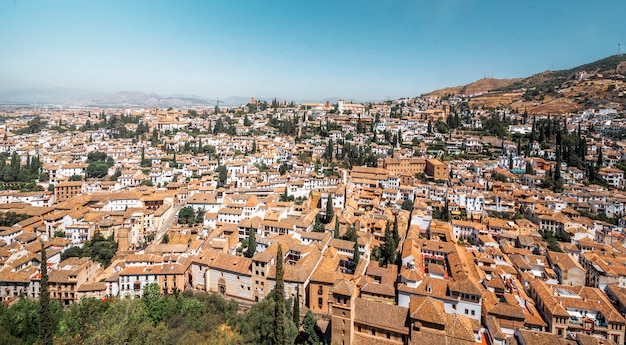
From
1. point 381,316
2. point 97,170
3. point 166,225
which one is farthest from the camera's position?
point 97,170

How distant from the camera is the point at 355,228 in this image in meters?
25.1

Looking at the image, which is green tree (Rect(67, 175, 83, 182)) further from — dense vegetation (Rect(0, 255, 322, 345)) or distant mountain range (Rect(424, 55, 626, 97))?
distant mountain range (Rect(424, 55, 626, 97))

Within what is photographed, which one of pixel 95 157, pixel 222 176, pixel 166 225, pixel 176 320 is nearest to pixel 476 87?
pixel 222 176

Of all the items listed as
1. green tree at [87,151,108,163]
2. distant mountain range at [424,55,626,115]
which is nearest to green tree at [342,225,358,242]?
green tree at [87,151,108,163]

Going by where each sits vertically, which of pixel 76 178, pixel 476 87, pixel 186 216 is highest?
pixel 476 87

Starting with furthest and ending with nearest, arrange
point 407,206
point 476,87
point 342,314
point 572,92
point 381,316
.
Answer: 1. point 476,87
2. point 572,92
3. point 407,206
4. point 381,316
5. point 342,314

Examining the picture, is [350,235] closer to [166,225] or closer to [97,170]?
[166,225]

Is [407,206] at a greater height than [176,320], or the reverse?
[407,206]

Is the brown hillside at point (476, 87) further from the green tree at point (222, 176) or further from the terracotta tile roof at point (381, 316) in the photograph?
the terracotta tile roof at point (381, 316)

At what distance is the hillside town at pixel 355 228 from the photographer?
664 inches

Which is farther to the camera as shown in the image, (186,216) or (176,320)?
(186,216)

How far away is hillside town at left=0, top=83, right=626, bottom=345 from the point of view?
16.9 metres

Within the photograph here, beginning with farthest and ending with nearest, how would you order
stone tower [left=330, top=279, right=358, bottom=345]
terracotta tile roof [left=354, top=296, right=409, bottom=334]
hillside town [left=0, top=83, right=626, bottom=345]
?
1. hillside town [left=0, top=83, right=626, bottom=345]
2. terracotta tile roof [left=354, top=296, right=409, bottom=334]
3. stone tower [left=330, top=279, right=358, bottom=345]

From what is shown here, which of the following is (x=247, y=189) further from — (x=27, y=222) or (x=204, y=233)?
(x=27, y=222)
